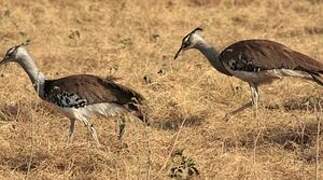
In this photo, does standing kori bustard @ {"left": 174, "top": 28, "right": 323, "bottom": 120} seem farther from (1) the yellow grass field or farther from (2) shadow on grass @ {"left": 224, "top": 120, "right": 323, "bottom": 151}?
(2) shadow on grass @ {"left": 224, "top": 120, "right": 323, "bottom": 151}

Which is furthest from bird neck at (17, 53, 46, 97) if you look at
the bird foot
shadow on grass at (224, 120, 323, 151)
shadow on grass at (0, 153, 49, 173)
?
the bird foot

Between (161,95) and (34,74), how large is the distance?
1.97m

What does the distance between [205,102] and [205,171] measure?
2.61m

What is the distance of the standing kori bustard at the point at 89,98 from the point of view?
650 cm

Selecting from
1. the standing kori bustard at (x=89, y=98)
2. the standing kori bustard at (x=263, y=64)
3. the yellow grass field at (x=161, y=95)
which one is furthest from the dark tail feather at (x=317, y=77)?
the standing kori bustard at (x=89, y=98)

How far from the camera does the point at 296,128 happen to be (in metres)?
7.22

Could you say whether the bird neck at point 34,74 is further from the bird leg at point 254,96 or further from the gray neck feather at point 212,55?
the bird leg at point 254,96

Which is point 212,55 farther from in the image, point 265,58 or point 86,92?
point 86,92

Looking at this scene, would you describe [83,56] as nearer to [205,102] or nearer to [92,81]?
[205,102]

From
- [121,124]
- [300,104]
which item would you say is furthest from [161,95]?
[121,124]

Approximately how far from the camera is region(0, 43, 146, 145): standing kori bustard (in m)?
6.50

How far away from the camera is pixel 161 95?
8.45 metres

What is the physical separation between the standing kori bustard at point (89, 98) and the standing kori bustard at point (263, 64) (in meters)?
1.53

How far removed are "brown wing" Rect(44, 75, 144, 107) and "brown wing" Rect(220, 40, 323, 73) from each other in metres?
1.60
